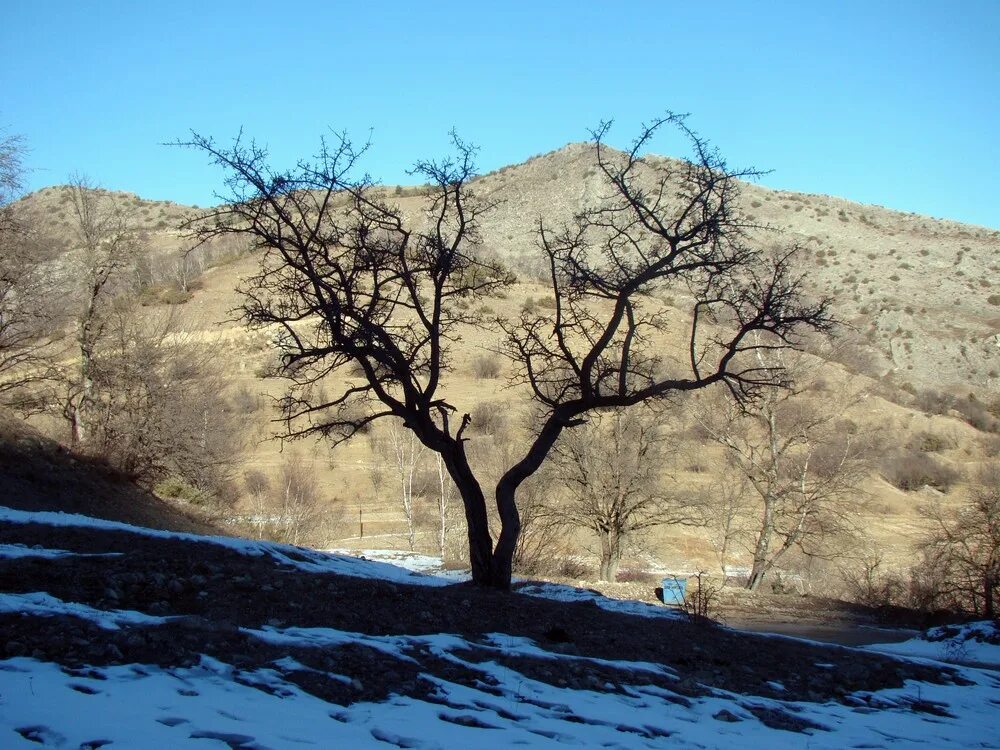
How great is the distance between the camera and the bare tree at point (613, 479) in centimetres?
2517

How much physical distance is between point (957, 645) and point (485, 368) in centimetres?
4112

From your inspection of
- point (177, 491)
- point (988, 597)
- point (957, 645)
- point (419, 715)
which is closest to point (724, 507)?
point (988, 597)

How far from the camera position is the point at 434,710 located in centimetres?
534

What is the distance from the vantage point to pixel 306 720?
4688 mm

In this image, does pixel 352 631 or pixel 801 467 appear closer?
pixel 352 631

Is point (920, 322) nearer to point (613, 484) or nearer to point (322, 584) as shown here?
point (613, 484)

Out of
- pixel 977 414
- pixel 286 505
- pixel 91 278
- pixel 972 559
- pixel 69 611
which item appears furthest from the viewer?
pixel 977 414

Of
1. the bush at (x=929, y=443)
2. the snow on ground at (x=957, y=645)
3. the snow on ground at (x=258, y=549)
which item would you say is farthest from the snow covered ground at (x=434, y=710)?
the bush at (x=929, y=443)

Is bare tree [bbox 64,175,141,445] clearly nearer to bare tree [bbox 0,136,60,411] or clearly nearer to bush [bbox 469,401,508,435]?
bare tree [bbox 0,136,60,411]

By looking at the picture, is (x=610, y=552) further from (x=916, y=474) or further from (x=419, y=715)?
(x=916, y=474)

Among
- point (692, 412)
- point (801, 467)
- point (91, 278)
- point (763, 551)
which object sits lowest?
point (763, 551)

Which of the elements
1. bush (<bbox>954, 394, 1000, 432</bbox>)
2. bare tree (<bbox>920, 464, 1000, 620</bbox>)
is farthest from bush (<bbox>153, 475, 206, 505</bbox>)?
bush (<bbox>954, 394, 1000, 432</bbox>)

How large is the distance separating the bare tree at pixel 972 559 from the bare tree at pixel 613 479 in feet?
24.6

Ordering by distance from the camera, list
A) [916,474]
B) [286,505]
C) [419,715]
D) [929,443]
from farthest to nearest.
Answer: [929,443]
[916,474]
[286,505]
[419,715]
